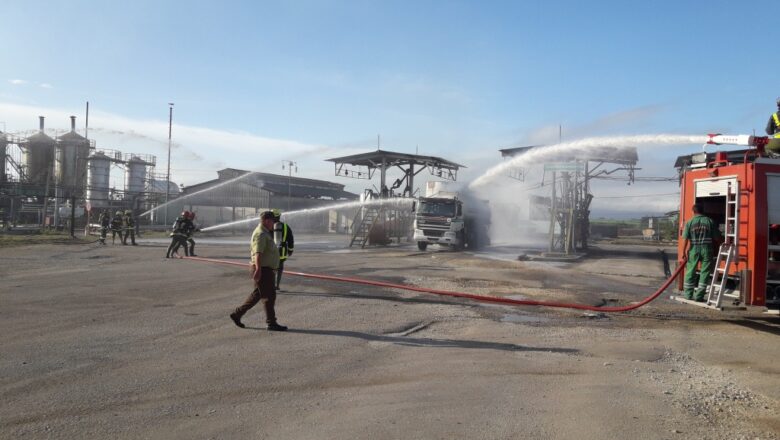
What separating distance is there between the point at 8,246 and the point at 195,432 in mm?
22596

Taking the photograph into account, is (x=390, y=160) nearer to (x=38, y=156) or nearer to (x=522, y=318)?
(x=38, y=156)

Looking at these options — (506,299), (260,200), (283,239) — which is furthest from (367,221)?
(260,200)

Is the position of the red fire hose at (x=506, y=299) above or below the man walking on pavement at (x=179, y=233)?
below

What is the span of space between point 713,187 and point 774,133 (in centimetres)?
165

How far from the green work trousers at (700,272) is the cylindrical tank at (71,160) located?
43964 millimetres

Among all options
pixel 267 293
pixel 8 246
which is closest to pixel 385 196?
pixel 8 246

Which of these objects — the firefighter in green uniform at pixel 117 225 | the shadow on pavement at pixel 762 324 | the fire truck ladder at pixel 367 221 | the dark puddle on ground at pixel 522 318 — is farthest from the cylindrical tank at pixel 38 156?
the shadow on pavement at pixel 762 324

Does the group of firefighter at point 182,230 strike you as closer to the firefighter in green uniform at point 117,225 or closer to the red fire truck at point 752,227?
the firefighter in green uniform at point 117,225

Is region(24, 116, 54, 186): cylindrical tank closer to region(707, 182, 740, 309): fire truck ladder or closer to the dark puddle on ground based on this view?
the dark puddle on ground

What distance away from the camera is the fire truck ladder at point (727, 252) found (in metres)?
8.59

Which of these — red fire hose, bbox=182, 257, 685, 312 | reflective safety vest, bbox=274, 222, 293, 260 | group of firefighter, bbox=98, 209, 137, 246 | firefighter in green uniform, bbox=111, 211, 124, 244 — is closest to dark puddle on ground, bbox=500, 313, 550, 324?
red fire hose, bbox=182, 257, 685, 312

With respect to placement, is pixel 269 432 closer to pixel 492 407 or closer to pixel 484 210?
pixel 492 407

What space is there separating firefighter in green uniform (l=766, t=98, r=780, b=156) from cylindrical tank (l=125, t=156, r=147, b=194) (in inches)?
1842

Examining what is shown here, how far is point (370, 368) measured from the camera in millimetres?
6281
